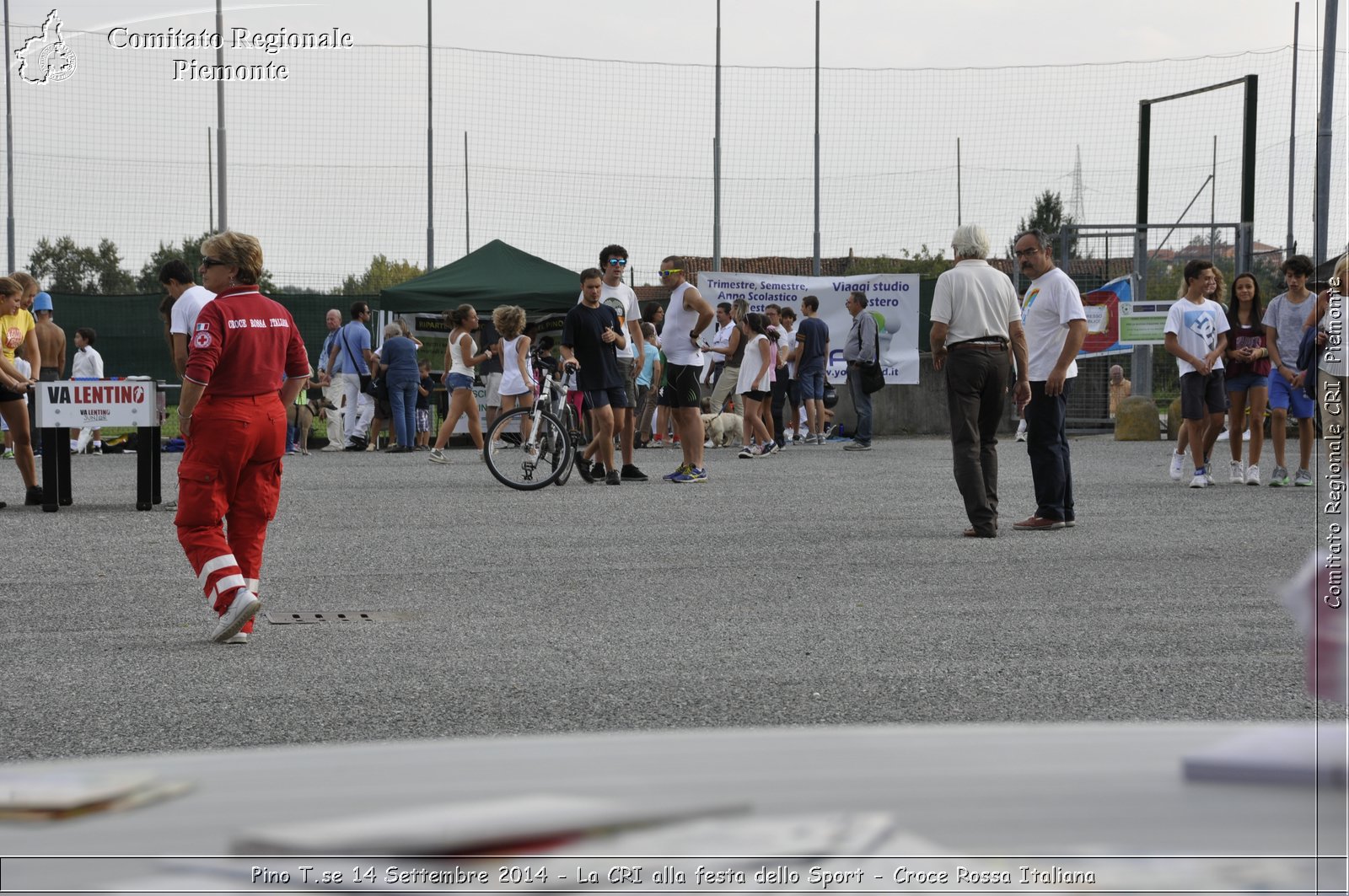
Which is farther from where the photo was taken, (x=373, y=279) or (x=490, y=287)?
(x=373, y=279)

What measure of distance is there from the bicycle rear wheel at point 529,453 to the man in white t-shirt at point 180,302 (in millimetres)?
2950

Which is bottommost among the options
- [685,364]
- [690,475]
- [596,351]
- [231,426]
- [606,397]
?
[690,475]

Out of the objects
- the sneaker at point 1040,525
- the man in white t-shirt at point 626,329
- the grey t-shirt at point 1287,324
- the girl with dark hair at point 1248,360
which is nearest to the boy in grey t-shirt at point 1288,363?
the grey t-shirt at point 1287,324

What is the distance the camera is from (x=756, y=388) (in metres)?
16.1

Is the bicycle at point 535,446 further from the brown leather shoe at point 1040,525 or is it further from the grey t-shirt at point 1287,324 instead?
the grey t-shirt at point 1287,324

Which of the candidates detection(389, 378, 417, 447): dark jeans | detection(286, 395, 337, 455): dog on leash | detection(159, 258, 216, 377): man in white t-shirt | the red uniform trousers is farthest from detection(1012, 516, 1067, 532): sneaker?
detection(286, 395, 337, 455): dog on leash

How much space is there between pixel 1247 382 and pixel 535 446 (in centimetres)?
570

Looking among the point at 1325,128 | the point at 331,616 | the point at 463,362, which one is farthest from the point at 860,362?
the point at 1325,128

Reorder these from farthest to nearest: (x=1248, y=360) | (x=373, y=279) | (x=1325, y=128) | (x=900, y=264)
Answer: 1. (x=900, y=264)
2. (x=373, y=279)
3. (x=1248, y=360)
4. (x=1325, y=128)

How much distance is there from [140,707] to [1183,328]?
29.1 feet

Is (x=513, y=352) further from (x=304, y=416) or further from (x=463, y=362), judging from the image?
(x=304, y=416)

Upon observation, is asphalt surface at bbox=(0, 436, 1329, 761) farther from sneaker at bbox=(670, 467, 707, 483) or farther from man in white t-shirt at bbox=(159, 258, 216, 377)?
sneaker at bbox=(670, 467, 707, 483)

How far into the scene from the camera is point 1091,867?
0.91m

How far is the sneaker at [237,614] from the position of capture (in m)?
5.17
